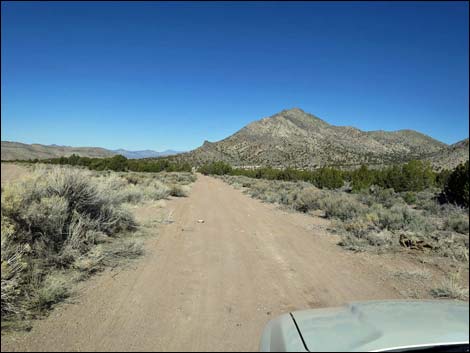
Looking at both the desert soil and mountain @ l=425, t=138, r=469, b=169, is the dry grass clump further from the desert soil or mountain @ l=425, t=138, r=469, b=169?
mountain @ l=425, t=138, r=469, b=169

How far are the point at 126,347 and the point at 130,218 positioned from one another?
7.00 meters

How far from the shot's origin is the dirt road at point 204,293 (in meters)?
4.06

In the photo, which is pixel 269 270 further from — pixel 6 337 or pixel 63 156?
pixel 63 156

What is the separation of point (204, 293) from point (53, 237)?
134 inches

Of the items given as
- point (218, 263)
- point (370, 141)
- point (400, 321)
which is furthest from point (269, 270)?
point (370, 141)

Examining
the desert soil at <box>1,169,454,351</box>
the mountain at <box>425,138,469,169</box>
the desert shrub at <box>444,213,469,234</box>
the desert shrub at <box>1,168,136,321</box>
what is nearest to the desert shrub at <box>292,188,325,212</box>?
the desert shrub at <box>444,213,469,234</box>

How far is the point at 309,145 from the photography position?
458 feet

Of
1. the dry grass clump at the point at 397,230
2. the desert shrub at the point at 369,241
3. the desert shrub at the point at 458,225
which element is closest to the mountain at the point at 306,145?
the dry grass clump at the point at 397,230

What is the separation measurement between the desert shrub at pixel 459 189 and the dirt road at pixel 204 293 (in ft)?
43.7

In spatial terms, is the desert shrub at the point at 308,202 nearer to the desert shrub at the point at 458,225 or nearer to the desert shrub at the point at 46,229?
the desert shrub at the point at 458,225

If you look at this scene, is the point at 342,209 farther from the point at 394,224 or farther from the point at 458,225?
the point at 458,225

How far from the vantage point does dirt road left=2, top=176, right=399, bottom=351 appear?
4.06 metres

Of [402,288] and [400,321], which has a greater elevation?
[400,321]

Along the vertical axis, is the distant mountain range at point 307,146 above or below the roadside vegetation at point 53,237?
above
